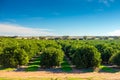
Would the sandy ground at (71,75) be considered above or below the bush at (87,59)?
below

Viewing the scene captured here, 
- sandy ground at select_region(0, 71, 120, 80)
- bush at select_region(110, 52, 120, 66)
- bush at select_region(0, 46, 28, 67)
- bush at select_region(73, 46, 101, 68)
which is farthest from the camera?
bush at select_region(0, 46, 28, 67)

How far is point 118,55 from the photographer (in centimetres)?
5097

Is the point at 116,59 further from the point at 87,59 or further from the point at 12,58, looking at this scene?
the point at 12,58

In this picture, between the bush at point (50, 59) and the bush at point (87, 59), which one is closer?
the bush at point (87, 59)

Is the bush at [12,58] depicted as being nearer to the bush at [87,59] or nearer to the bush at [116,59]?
the bush at [87,59]

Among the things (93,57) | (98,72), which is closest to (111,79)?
(98,72)

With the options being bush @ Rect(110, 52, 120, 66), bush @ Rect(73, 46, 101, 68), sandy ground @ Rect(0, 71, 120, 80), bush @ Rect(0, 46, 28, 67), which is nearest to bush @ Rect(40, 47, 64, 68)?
bush @ Rect(73, 46, 101, 68)

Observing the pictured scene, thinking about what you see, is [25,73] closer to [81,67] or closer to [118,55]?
[81,67]

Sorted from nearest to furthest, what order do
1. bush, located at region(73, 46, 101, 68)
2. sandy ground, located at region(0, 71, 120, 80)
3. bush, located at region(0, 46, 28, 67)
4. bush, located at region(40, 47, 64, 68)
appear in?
sandy ground, located at region(0, 71, 120, 80) → bush, located at region(73, 46, 101, 68) → bush, located at region(40, 47, 64, 68) → bush, located at region(0, 46, 28, 67)

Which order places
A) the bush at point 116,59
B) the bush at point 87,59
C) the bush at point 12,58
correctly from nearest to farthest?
1. the bush at point 87,59
2. the bush at point 116,59
3. the bush at point 12,58

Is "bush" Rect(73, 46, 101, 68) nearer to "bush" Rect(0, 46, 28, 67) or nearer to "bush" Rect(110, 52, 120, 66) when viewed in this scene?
"bush" Rect(110, 52, 120, 66)

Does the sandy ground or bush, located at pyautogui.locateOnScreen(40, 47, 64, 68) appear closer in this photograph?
the sandy ground

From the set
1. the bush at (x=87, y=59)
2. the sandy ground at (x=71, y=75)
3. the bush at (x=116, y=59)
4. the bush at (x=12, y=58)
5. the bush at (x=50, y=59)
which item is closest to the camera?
the sandy ground at (x=71, y=75)

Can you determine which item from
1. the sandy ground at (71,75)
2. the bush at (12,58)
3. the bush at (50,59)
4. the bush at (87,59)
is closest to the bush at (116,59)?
the bush at (87,59)
